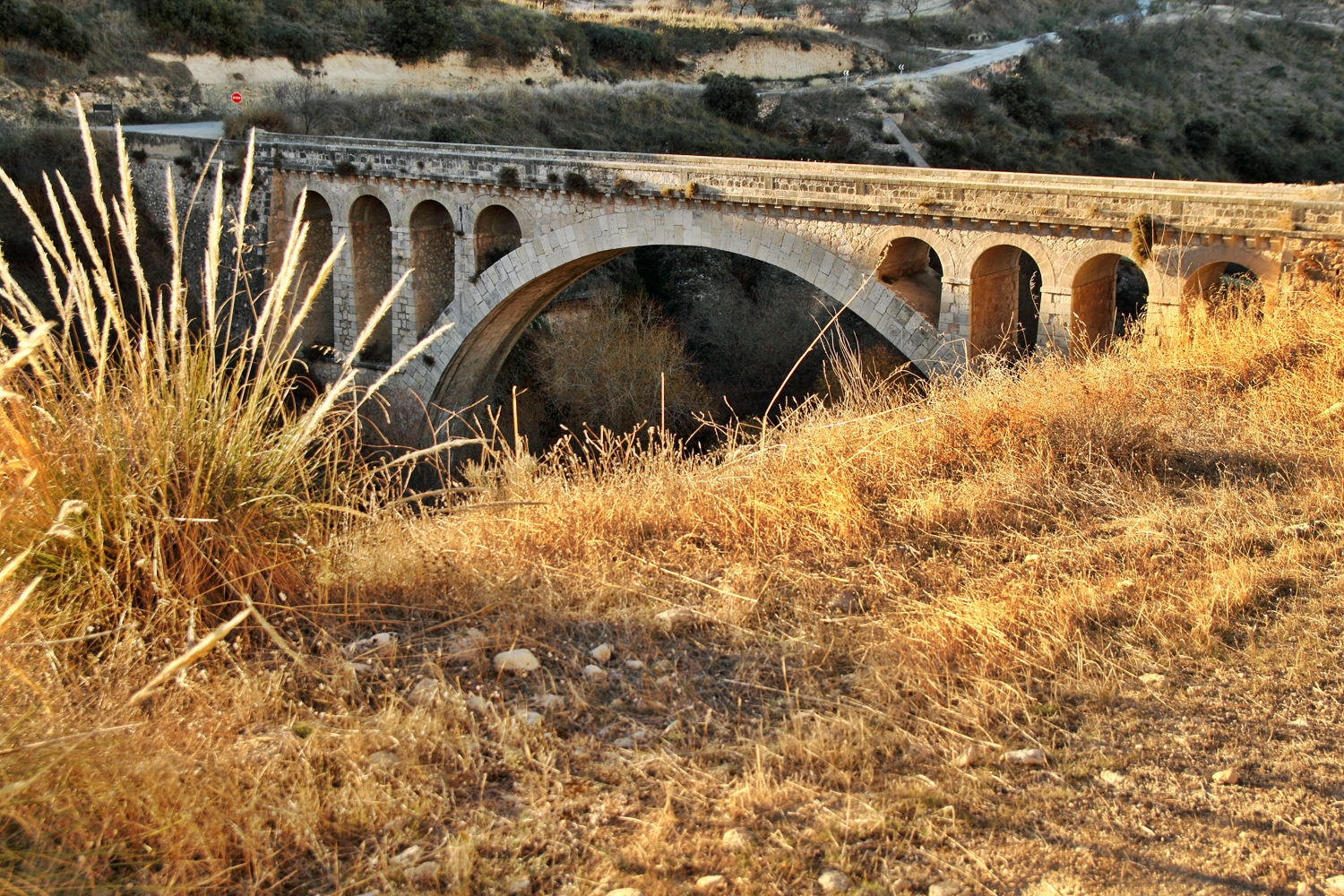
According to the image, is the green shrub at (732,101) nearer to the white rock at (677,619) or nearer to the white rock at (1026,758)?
the white rock at (677,619)

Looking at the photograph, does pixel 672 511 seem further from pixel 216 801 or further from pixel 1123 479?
pixel 216 801

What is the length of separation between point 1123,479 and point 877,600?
1666 millimetres

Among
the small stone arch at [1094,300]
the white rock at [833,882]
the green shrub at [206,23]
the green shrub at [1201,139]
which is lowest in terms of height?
the white rock at [833,882]

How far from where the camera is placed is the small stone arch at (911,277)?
14.2 m

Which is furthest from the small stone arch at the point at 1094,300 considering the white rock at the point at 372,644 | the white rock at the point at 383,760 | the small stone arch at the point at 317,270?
the small stone arch at the point at 317,270

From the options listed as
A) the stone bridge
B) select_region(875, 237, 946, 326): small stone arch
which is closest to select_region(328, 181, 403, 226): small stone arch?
the stone bridge

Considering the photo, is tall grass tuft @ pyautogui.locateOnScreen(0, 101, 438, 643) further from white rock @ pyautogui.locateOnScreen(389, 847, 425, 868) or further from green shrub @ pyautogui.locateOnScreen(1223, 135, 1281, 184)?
green shrub @ pyautogui.locateOnScreen(1223, 135, 1281, 184)

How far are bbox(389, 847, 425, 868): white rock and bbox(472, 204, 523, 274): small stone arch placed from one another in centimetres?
1609

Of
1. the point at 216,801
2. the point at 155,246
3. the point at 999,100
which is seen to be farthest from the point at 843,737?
the point at 999,100

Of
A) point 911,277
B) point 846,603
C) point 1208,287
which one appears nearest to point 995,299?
point 911,277

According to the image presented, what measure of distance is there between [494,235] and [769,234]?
5.88m

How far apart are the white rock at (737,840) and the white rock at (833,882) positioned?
0.19 meters

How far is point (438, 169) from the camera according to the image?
57.0ft

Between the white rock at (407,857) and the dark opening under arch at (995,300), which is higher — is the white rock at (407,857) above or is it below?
below
